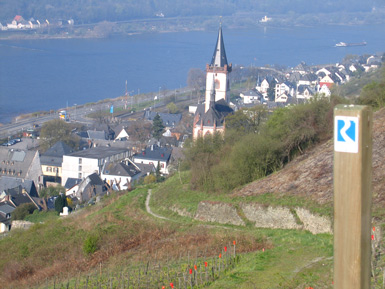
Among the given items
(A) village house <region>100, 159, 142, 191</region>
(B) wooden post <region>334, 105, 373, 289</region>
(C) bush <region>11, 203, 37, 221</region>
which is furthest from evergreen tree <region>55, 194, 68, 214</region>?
(B) wooden post <region>334, 105, 373, 289</region>

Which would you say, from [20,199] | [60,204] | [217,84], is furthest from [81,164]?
[217,84]

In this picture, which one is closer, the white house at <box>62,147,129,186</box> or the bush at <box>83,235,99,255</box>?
the bush at <box>83,235,99,255</box>

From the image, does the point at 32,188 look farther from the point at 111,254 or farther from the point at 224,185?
the point at 111,254

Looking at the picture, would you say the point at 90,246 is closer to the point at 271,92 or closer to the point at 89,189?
the point at 89,189

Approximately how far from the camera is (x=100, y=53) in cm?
8231

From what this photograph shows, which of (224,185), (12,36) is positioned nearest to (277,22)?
(12,36)

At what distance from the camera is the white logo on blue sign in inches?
65.1

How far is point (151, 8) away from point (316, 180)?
481 ft

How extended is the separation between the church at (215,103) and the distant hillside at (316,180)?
14.1 m

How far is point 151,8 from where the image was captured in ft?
491

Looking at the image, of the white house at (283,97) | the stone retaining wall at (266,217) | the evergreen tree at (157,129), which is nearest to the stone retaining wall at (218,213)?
the stone retaining wall at (266,217)

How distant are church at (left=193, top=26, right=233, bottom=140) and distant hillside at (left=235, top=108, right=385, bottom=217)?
557 inches

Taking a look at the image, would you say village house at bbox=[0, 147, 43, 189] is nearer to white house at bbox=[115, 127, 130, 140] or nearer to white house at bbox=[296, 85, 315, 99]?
white house at bbox=[115, 127, 130, 140]

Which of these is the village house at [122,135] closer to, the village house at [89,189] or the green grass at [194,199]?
the village house at [89,189]
